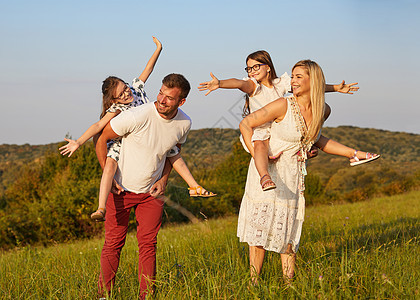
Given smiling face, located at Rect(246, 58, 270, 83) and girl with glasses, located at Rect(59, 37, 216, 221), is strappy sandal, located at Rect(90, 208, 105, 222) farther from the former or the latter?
smiling face, located at Rect(246, 58, 270, 83)

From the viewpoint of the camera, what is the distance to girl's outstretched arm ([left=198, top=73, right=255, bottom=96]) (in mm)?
3725

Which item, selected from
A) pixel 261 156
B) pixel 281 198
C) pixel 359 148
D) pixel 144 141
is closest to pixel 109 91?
pixel 144 141

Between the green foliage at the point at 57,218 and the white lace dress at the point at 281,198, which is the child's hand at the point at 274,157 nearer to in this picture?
the white lace dress at the point at 281,198

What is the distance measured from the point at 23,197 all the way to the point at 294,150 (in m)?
16.6

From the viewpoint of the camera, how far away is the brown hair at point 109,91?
13.4 feet

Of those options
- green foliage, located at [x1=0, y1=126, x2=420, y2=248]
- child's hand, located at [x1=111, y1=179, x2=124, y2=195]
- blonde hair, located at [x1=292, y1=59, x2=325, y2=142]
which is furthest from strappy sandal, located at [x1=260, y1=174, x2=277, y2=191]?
green foliage, located at [x1=0, y1=126, x2=420, y2=248]

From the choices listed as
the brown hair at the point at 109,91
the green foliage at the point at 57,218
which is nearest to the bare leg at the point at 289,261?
the brown hair at the point at 109,91

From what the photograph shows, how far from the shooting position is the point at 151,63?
464cm

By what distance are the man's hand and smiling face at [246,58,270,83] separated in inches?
52.2

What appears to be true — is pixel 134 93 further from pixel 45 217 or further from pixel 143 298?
pixel 45 217

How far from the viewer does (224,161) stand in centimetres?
2028

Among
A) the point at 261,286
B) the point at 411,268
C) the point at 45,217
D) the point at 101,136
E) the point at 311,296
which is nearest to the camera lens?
the point at 311,296

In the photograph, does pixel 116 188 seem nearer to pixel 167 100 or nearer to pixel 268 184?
pixel 167 100

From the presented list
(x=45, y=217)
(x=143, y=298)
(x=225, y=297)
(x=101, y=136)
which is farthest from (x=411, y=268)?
(x=45, y=217)
